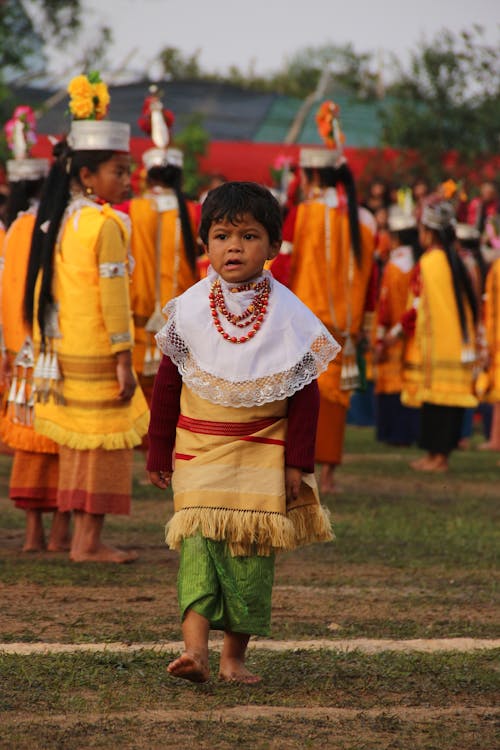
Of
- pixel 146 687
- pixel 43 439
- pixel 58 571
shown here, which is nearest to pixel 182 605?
pixel 146 687

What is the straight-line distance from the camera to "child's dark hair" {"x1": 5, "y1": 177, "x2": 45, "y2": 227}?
780 centimetres

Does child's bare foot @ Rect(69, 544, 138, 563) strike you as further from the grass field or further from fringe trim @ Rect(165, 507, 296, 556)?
fringe trim @ Rect(165, 507, 296, 556)

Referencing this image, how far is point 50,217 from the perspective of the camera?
6586 mm

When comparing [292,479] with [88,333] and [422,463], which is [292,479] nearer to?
[88,333]

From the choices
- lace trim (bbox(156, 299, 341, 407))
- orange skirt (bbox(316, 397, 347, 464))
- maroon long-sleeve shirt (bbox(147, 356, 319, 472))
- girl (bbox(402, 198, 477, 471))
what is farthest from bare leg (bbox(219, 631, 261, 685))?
girl (bbox(402, 198, 477, 471))

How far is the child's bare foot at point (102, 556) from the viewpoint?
6.57 metres

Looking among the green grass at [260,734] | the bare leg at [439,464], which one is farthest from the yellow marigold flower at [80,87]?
the bare leg at [439,464]

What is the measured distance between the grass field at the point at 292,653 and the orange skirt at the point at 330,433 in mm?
765

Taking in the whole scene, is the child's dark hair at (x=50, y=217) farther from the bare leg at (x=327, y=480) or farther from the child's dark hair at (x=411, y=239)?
the child's dark hair at (x=411, y=239)

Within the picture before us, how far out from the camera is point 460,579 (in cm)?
Answer: 638

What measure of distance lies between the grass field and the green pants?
19 cm

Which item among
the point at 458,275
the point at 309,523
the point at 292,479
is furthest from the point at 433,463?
the point at 292,479

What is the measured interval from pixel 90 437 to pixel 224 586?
2.29 metres

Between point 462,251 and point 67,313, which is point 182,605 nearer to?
point 67,313
